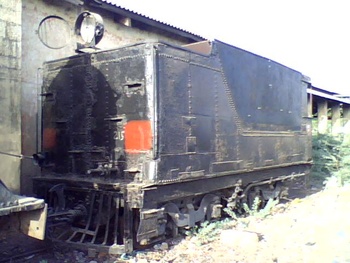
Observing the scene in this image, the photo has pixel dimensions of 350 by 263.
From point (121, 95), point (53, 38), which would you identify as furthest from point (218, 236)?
point (53, 38)

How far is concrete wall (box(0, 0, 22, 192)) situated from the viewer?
24.6 ft

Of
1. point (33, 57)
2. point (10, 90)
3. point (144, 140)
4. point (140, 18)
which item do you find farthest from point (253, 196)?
point (140, 18)

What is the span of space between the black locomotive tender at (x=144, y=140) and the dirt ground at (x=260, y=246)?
0.24m

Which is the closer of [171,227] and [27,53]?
[171,227]

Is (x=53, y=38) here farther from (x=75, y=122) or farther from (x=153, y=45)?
(x=153, y=45)

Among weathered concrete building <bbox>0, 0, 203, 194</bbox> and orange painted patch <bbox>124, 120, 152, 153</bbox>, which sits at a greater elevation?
weathered concrete building <bbox>0, 0, 203, 194</bbox>

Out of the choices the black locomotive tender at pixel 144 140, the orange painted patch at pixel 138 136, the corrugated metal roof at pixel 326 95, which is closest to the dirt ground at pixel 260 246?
the black locomotive tender at pixel 144 140

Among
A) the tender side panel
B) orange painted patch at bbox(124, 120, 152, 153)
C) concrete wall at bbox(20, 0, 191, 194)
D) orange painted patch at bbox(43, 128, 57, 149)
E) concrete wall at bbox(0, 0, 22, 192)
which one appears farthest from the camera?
concrete wall at bbox(20, 0, 191, 194)

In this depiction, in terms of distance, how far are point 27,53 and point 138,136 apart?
13.4 feet

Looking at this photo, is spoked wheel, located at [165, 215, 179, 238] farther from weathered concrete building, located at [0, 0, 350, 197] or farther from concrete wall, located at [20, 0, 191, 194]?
concrete wall, located at [20, 0, 191, 194]

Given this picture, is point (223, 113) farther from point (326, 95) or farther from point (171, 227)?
point (326, 95)

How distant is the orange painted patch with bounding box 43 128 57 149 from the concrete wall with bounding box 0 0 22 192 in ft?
2.52

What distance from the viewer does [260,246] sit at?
5867mm

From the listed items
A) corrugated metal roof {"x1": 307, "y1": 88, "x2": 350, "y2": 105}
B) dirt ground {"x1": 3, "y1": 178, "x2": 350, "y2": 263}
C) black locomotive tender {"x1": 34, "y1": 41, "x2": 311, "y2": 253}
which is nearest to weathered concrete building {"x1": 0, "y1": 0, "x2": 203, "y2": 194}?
black locomotive tender {"x1": 34, "y1": 41, "x2": 311, "y2": 253}
